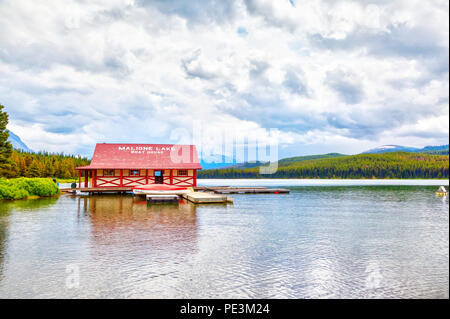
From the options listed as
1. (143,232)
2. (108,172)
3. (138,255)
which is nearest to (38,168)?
(108,172)

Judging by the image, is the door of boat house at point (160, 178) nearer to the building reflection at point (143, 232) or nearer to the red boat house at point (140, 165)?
the red boat house at point (140, 165)

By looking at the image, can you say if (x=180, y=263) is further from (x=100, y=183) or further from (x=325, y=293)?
(x=100, y=183)

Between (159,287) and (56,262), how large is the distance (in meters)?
3.83

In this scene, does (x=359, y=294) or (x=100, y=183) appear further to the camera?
(x=100, y=183)

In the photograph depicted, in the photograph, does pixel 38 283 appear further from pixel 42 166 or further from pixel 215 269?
pixel 42 166

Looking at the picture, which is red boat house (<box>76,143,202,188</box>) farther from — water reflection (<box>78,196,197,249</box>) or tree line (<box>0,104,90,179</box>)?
water reflection (<box>78,196,197,249</box>)

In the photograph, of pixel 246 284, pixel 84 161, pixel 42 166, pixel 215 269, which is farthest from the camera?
pixel 84 161

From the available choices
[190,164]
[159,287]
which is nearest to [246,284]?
[159,287]

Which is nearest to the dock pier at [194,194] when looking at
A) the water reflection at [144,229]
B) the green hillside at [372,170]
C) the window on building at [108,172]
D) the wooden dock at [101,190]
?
the wooden dock at [101,190]

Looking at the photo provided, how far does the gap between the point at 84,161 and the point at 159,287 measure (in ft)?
337

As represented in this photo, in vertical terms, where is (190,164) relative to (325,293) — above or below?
above

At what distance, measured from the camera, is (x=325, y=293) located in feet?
25.8
